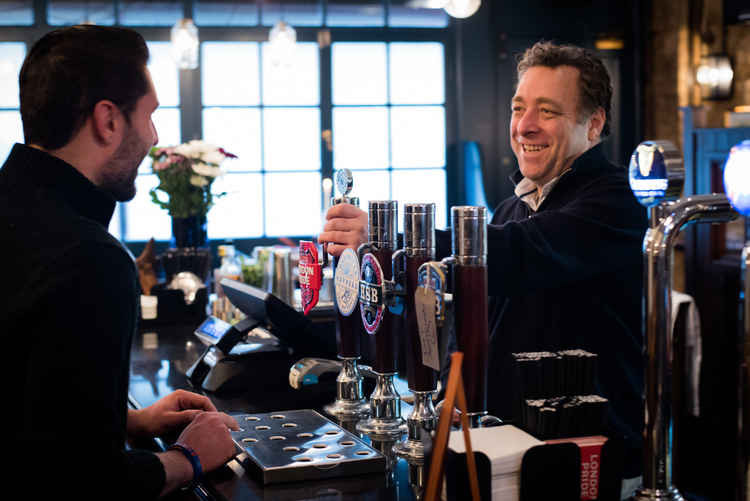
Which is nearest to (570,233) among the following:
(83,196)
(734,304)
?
(83,196)

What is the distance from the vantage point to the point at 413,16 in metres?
6.11

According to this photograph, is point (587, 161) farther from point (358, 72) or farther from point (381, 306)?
point (358, 72)

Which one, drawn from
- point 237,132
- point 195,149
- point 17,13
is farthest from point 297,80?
point 195,149

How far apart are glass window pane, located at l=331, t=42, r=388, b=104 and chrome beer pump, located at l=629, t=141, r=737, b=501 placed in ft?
17.6

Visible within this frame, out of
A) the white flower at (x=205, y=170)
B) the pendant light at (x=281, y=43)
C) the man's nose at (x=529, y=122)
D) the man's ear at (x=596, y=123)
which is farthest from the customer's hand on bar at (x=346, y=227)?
the pendant light at (x=281, y=43)

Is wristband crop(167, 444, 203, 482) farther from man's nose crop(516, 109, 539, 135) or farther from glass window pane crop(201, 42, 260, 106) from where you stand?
glass window pane crop(201, 42, 260, 106)

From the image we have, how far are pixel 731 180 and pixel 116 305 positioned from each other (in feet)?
2.43

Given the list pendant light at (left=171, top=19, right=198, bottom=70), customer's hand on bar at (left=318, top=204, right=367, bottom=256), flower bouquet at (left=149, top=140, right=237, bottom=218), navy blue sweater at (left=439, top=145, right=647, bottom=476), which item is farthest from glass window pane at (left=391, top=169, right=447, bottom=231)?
customer's hand on bar at (left=318, top=204, right=367, bottom=256)

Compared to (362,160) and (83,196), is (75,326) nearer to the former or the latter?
(83,196)

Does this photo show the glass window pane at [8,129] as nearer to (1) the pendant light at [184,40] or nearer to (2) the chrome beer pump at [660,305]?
A: (1) the pendant light at [184,40]

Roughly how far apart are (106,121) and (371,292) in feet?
1.56

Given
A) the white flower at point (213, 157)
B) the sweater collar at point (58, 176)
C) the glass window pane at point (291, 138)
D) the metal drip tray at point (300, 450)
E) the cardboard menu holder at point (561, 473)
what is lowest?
the metal drip tray at point (300, 450)

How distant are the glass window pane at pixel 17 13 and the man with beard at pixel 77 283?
16.0 ft

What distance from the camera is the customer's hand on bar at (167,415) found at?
4.55ft
